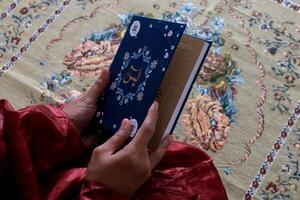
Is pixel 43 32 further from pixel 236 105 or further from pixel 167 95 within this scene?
pixel 167 95

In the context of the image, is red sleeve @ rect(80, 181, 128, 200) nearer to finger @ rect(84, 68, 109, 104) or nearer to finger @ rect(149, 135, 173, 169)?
finger @ rect(149, 135, 173, 169)

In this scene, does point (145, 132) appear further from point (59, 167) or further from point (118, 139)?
point (59, 167)

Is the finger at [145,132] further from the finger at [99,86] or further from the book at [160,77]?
the finger at [99,86]

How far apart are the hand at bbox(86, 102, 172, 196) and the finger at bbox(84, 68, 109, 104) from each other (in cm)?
13

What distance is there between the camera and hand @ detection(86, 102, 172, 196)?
693mm

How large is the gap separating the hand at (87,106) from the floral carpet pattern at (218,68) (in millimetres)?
379

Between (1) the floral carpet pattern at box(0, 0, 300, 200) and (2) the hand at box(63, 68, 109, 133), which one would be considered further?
(1) the floral carpet pattern at box(0, 0, 300, 200)

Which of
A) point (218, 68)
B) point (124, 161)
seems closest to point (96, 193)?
point (124, 161)

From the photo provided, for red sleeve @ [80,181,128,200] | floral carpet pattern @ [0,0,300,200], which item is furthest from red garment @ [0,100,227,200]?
floral carpet pattern @ [0,0,300,200]

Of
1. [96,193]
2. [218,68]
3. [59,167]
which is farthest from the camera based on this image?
[218,68]

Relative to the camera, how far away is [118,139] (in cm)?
72

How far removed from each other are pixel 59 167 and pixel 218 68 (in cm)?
59

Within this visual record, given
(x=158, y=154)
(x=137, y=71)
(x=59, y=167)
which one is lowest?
(x=59, y=167)

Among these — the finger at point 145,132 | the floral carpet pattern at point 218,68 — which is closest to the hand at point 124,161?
the finger at point 145,132
